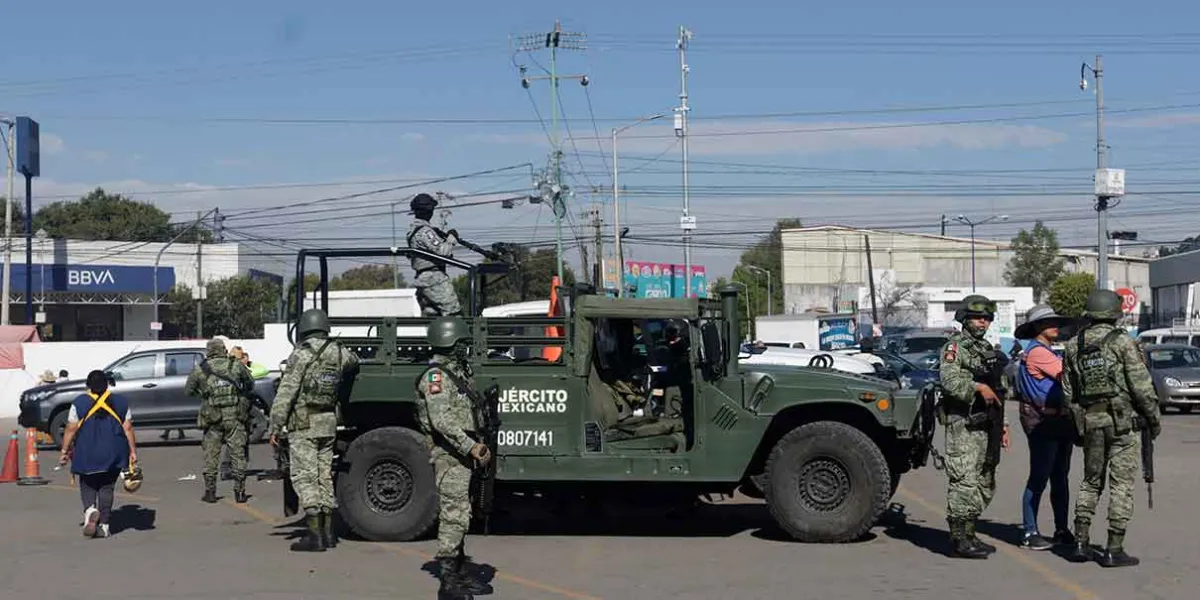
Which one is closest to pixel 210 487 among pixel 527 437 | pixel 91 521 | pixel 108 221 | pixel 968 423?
pixel 91 521

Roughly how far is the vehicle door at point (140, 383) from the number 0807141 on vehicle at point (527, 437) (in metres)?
13.3

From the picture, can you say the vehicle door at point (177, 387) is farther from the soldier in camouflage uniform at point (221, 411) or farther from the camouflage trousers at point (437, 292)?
the camouflage trousers at point (437, 292)

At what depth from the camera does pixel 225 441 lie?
46.4 ft

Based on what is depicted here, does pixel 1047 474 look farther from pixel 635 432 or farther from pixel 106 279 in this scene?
pixel 106 279

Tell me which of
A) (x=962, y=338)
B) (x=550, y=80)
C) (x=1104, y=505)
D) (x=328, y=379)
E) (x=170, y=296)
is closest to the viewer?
(x=962, y=338)

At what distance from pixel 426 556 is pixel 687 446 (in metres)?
2.21

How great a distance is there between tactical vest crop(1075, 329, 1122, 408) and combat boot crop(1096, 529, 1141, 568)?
910mm

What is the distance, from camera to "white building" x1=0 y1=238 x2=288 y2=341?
183ft

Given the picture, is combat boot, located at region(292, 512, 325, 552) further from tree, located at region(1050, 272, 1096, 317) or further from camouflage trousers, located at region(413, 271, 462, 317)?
tree, located at region(1050, 272, 1096, 317)

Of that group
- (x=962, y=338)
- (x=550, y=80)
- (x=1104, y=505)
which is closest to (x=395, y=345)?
(x=962, y=338)

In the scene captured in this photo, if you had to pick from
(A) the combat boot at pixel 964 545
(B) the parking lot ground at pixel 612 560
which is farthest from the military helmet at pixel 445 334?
(A) the combat boot at pixel 964 545

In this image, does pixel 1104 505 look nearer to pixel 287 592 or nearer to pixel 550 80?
pixel 287 592

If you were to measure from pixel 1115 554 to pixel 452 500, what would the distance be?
4.62 m

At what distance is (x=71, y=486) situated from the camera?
620 inches
